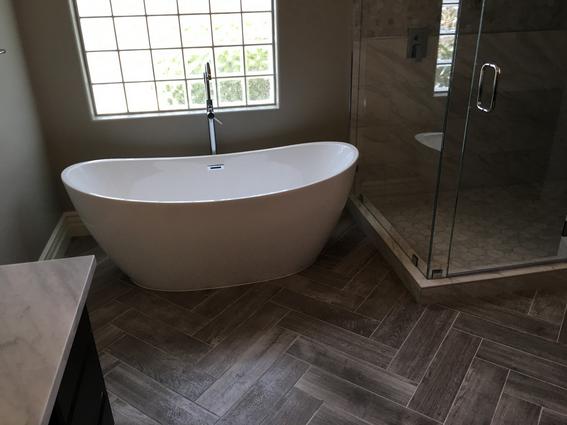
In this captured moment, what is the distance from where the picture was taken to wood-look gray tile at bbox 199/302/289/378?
2.13 meters

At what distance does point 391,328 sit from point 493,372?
1.58 feet

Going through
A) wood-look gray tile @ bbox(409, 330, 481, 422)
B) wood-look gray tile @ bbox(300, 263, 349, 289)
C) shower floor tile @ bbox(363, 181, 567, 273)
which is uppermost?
shower floor tile @ bbox(363, 181, 567, 273)

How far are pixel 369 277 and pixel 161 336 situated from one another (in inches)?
46.7

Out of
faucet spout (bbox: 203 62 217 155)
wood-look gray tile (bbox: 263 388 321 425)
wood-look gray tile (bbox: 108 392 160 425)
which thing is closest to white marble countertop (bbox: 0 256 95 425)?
wood-look gray tile (bbox: 108 392 160 425)

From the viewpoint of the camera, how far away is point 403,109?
10.2 ft

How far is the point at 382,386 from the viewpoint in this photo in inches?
78.4

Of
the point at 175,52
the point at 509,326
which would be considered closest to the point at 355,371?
the point at 509,326

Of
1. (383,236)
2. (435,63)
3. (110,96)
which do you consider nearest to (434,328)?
(383,236)

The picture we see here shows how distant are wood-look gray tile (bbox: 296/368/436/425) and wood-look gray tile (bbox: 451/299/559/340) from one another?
772mm

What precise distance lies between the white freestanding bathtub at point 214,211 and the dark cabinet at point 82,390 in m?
1.07

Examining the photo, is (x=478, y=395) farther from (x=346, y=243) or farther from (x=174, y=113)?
(x=174, y=113)

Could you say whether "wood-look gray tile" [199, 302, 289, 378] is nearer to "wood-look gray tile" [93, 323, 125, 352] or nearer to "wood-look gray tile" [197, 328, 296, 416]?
"wood-look gray tile" [197, 328, 296, 416]

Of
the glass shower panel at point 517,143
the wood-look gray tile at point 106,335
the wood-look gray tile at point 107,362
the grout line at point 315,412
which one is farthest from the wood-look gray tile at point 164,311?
the glass shower panel at point 517,143

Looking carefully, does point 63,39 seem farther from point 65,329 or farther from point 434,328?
point 434,328
